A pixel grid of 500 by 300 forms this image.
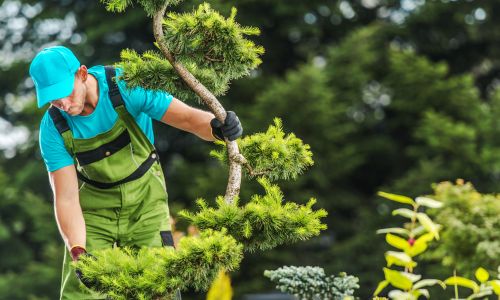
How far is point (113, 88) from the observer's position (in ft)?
13.1

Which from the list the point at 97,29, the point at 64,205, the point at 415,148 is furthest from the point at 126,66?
the point at 97,29

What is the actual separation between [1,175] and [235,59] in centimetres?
1189

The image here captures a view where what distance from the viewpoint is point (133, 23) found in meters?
14.9

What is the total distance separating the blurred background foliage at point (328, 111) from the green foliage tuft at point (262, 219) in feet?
28.4

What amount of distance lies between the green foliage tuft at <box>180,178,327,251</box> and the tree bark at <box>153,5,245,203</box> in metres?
0.13

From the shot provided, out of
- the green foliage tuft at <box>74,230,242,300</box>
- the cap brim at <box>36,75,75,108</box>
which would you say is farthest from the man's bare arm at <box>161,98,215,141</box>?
the green foliage tuft at <box>74,230,242,300</box>

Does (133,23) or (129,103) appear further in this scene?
(133,23)

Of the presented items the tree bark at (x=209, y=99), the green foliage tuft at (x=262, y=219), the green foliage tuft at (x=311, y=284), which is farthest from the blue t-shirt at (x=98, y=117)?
the green foliage tuft at (x=311, y=284)

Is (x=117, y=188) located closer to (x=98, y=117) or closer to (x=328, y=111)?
(x=98, y=117)

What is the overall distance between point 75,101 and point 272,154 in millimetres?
848

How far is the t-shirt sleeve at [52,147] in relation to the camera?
157 inches

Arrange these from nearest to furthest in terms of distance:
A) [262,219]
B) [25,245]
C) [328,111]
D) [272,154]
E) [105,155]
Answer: [262,219]
[272,154]
[105,155]
[328,111]
[25,245]

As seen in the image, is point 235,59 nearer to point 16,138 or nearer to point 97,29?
point 97,29

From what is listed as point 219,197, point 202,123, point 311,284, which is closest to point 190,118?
point 202,123
